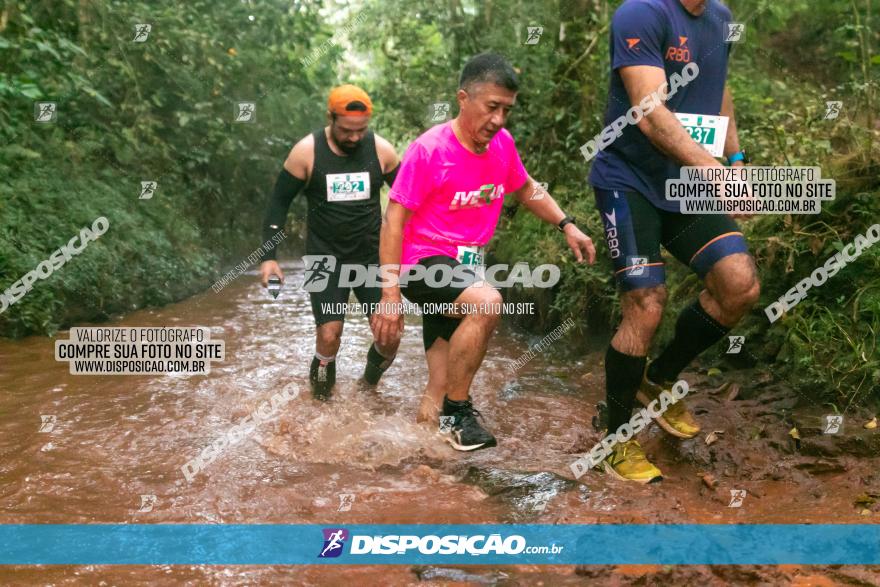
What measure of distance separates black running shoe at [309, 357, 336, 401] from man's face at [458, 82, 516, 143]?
232 cm

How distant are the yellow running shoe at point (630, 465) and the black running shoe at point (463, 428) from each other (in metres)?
0.68

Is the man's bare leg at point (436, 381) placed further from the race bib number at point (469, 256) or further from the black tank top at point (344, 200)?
the black tank top at point (344, 200)

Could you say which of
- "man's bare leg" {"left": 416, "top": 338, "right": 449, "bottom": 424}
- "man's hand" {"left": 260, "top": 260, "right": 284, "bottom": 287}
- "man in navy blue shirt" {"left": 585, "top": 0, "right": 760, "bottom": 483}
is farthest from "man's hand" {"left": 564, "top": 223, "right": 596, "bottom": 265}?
"man's hand" {"left": 260, "top": 260, "right": 284, "bottom": 287}

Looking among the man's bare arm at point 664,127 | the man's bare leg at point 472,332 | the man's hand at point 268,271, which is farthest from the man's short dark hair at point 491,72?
the man's hand at point 268,271

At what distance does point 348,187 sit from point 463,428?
2.08 metres

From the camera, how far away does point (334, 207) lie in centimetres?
553

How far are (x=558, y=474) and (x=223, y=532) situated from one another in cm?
157

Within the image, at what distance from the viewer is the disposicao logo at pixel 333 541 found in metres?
3.19

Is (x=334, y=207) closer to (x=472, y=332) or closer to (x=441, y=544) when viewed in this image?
(x=472, y=332)

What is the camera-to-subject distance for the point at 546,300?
741 cm

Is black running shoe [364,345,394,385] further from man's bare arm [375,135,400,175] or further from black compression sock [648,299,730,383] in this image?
black compression sock [648,299,730,383]

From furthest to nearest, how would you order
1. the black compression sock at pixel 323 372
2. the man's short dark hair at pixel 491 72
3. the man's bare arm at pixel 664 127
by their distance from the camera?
the black compression sock at pixel 323 372 < the man's short dark hair at pixel 491 72 < the man's bare arm at pixel 664 127

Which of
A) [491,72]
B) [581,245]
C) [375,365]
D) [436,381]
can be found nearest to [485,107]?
[491,72]

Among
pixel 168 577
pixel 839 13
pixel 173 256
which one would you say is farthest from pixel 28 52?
pixel 839 13
